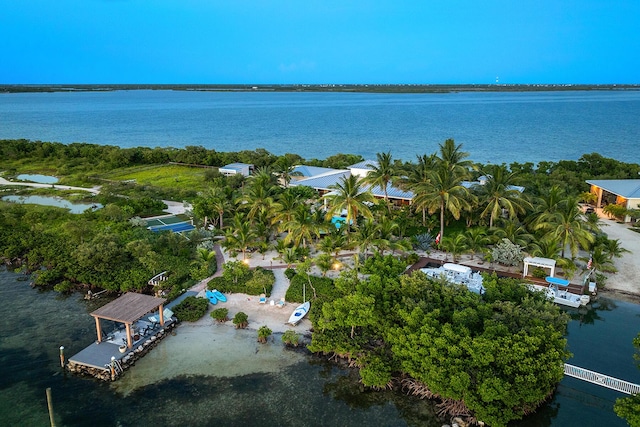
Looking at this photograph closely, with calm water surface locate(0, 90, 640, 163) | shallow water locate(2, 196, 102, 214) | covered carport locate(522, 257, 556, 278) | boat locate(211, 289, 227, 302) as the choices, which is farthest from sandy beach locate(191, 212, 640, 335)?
calm water surface locate(0, 90, 640, 163)

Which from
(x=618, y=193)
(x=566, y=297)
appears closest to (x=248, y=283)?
(x=566, y=297)

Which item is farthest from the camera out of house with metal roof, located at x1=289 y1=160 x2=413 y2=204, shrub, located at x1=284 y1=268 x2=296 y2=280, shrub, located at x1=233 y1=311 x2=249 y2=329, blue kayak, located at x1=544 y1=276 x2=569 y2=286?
house with metal roof, located at x1=289 y1=160 x2=413 y2=204

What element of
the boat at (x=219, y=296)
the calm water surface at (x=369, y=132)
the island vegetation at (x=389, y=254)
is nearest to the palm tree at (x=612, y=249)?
the island vegetation at (x=389, y=254)

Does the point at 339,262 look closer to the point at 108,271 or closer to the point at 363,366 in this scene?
the point at 363,366

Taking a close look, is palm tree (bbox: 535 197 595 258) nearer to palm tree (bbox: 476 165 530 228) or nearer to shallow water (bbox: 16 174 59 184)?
palm tree (bbox: 476 165 530 228)

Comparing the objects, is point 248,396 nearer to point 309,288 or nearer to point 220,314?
point 220,314

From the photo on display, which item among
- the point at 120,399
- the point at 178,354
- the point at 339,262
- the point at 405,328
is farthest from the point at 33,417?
the point at 339,262

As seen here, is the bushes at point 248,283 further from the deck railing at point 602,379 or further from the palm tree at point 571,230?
the palm tree at point 571,230
